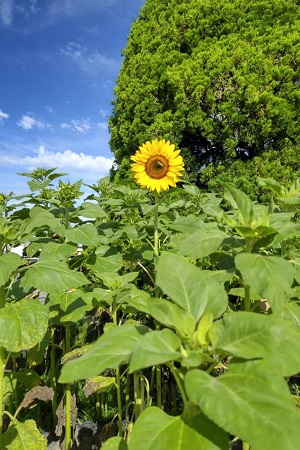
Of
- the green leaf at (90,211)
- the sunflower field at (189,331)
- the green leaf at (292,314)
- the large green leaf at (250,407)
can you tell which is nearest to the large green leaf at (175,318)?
the sunflower field at (189,331)

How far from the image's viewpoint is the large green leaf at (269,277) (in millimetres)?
1080

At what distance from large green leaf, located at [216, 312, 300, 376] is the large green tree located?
5.75 meters

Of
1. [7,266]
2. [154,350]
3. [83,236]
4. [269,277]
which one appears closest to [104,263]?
[83,236]

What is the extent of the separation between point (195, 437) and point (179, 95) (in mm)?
6325

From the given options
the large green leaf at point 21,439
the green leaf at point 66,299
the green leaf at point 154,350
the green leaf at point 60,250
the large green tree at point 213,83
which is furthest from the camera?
the large green tree at point 213,83

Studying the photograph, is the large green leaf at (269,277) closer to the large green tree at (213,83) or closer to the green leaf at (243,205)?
Answer: the green leaf at (243,205)

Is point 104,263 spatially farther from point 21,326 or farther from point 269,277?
point 269,277

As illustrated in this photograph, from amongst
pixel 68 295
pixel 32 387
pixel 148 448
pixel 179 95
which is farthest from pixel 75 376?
pixel 179 95

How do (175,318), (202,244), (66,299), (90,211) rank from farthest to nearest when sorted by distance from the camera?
(90,211) < (66,299) < (202,244) < (175,318)

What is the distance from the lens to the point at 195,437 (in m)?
0.80

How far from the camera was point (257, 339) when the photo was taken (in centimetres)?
83

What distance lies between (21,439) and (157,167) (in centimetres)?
166

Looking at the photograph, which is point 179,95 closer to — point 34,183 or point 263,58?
point 263,58

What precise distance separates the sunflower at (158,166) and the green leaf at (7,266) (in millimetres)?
1204
